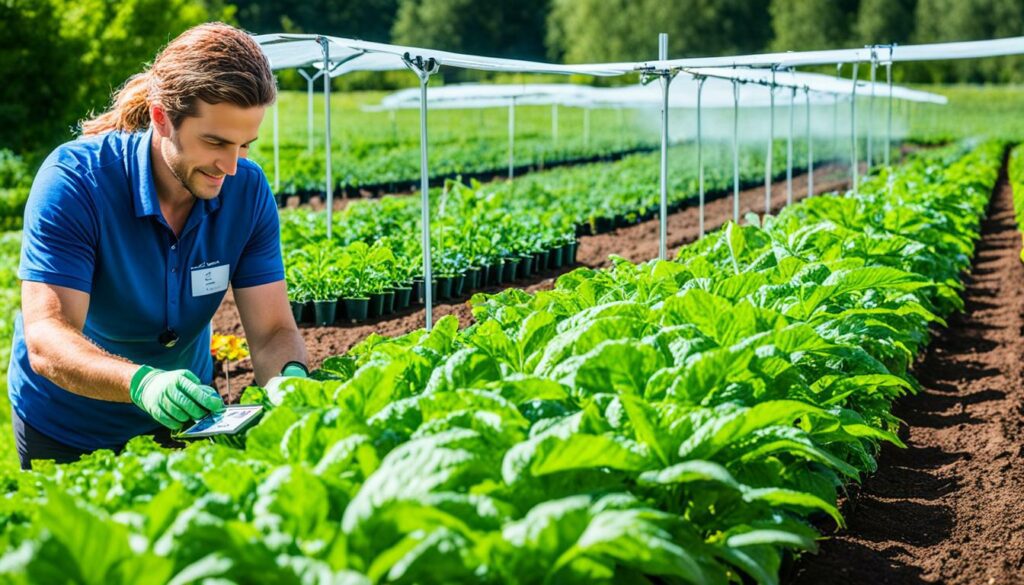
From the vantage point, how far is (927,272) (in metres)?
7.38

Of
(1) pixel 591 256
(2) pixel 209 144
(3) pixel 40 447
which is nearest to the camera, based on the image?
(2) pixel 209 144

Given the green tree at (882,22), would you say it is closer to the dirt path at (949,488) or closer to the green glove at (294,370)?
the dirt path at (949,488)

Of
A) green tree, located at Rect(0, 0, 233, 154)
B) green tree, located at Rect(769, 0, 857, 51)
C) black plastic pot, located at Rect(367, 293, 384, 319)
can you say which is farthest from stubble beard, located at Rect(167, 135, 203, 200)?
green tree, located at Rect(769, 0, 857, 51)

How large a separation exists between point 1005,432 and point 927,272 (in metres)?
2.16

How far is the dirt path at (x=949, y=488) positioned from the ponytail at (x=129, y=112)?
2.38 m

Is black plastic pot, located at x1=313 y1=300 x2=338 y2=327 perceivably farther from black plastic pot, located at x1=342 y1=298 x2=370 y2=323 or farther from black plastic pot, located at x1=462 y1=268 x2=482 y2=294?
black plastic pot, located at x1=462 y1=268 x2=482 y2=294

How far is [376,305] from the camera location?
900cm

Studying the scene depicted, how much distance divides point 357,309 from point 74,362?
589cm

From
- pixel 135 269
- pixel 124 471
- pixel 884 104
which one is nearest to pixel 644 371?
pixel 124 471

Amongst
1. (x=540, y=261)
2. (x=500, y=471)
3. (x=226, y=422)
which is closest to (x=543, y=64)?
(x=226, y=422)

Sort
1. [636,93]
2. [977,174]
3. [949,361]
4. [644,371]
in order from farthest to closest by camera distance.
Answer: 1. [636,93]
2. [977,174]
3. [949,361]
4. [644,371]

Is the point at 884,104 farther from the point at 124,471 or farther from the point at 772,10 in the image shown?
the point at 772,10

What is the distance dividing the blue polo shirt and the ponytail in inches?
2.7

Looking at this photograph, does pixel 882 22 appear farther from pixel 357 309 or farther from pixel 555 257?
pixel 357 309
